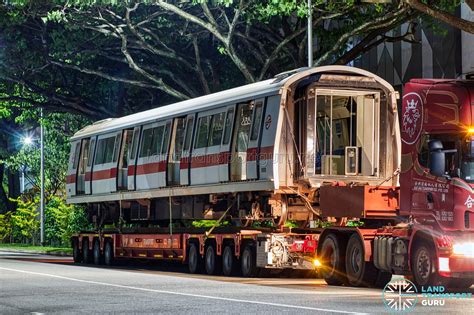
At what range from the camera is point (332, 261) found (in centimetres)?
2503

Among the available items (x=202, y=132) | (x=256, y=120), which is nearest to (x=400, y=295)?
(x=256, y=120)

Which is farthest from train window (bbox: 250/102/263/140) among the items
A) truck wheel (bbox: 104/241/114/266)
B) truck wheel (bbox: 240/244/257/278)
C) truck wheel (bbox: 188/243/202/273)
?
truck wheel (bbox: 104/241/114/266)

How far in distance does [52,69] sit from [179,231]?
18.5 meters

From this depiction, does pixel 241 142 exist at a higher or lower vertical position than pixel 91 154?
lower

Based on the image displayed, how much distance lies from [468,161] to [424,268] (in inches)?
85.5

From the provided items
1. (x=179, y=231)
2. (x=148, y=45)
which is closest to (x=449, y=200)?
(x=179, y=231)

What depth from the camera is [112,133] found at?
1547 inches

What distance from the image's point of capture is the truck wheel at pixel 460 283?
22006 mm

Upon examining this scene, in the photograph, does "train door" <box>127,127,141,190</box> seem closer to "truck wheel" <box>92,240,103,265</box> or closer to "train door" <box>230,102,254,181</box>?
"truck wheel" <box>92,240,103,265</box>

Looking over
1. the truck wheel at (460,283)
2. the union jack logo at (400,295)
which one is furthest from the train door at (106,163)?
the truck wheel at (460,283)

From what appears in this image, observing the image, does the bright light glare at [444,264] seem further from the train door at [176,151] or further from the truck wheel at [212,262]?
the train door at [176,151]

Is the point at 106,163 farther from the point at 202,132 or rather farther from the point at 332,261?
the point at 332,261

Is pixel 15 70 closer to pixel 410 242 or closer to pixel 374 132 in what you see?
pixel 374 132

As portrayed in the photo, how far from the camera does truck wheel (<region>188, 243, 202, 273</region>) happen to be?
106ft
